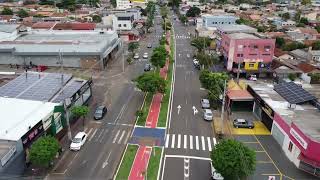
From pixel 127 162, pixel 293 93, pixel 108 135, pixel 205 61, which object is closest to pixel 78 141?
pixel 108 135

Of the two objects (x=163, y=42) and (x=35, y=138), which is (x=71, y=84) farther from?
(x=163, y=42)

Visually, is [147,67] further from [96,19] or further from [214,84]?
[96,19]

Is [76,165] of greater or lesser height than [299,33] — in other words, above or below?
below

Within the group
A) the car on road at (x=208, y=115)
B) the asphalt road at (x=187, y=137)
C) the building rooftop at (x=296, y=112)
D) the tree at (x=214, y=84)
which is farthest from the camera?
the tree at (x=214, y=84)

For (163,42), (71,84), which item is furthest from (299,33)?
(71,84)

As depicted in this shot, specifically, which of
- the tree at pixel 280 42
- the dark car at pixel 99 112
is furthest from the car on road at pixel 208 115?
the tree at pixel 280 42

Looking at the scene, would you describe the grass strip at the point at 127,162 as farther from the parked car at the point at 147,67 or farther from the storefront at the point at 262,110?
the parked car at the point at 147,67
